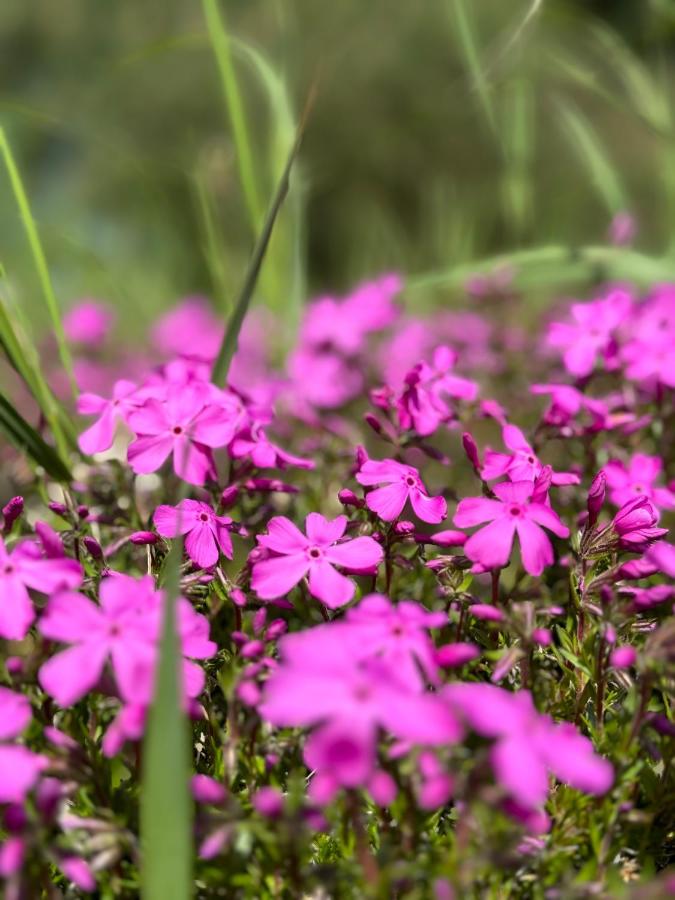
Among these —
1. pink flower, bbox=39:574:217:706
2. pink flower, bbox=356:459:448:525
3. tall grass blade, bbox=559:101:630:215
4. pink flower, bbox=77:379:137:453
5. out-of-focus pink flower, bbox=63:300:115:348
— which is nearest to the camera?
pink flower, bbox=39:574:217:706

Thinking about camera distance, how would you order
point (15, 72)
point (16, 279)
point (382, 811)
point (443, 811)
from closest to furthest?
point (382, 811) → point (443, 811) → point (16, 279) → point (15, 72)

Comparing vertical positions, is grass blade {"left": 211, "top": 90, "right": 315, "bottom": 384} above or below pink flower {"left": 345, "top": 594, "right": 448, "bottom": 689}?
above

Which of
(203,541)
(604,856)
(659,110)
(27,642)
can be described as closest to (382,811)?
(604,856)

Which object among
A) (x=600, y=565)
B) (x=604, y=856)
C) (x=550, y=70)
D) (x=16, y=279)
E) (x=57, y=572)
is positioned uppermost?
(x=550, y=70)

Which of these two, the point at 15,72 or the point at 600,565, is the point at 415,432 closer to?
the point at 600,565

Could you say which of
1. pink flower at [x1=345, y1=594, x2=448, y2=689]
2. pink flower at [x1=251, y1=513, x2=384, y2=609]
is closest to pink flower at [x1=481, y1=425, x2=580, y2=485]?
pink flower at [x1=251, y1=513, x2=384, y2=609]

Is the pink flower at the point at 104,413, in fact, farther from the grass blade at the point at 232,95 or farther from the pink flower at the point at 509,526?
the grass blade at the point at 232,95

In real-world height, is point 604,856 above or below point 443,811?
above

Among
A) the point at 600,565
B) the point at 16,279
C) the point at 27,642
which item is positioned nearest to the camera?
the point at 600,565

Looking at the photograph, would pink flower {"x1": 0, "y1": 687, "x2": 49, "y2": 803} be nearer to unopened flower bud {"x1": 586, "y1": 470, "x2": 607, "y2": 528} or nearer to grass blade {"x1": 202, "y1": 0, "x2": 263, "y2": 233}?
unopened flower bud {"x1": 586, "y1": 470, "x2": 607, "y2": 528}
